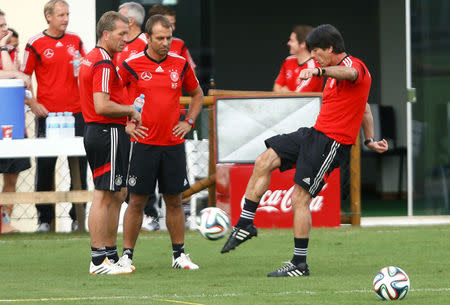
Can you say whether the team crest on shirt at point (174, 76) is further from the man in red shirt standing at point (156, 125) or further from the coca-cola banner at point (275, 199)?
the coca-cola banner at point (275, 199)

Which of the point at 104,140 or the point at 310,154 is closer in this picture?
the point at 310,154

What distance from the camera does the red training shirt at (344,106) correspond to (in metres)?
8.46

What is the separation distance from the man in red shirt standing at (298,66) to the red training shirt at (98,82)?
4.03m

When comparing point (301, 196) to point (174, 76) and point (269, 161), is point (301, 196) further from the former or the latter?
point (174, 76)

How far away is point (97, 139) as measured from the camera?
8.66 meters

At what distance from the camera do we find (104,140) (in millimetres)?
8672

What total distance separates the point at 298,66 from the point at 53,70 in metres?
2.94

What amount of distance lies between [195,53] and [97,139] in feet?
19.1

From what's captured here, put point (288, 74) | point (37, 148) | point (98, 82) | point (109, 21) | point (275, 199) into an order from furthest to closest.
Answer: point (288, 74), point (275, 199), point (37, 148), point (109, 21), point (98, 82)

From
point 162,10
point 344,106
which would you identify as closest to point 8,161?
point 162,10

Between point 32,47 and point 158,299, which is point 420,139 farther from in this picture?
point 158,299

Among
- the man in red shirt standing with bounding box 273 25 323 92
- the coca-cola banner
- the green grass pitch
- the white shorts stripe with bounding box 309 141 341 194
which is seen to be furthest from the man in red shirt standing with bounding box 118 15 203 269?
the man in red shirt standing with bounding box 273 25 323 92

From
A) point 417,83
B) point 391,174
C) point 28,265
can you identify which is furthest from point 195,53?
point 28,265

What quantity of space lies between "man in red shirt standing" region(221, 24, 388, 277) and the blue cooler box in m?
3.52
